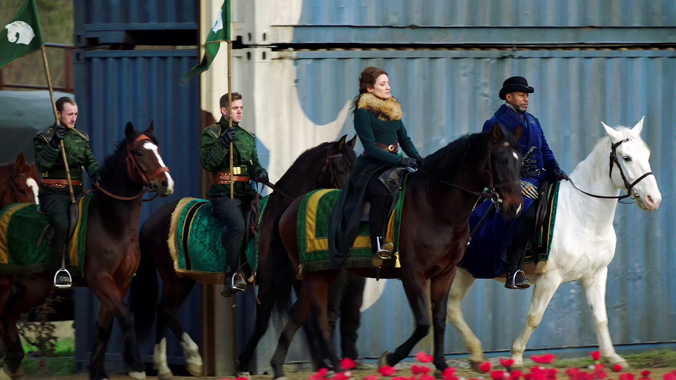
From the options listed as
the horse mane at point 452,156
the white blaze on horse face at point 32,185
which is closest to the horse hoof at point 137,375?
the white blaze on horse face at point 32,185

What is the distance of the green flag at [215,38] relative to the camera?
10.8 metres

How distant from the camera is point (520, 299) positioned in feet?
40.6

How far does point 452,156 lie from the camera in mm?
9523

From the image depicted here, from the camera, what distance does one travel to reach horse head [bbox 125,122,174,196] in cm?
997

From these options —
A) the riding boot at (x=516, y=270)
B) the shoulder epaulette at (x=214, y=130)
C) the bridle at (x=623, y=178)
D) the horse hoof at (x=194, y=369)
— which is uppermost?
the shoulder epaulette at (x=214, y=130)

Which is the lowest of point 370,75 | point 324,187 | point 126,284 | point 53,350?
point 53,350

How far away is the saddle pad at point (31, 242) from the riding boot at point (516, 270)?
3.81m

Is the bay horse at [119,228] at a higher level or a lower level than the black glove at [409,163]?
lower

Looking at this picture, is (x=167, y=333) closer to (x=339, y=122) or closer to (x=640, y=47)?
(x=339, y=122)

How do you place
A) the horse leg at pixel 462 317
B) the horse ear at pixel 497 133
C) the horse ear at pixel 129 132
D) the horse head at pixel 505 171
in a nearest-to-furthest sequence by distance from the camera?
the horse head at pixel 505 171 → the horse ear at pixel 497 133 → the horse ear at pixel 129 132 → the horse leg at pixel 462 317

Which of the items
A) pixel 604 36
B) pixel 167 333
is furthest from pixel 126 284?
pixel 604 36

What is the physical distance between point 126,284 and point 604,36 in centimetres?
573

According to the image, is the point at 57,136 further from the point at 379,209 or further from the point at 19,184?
the point at 379,209

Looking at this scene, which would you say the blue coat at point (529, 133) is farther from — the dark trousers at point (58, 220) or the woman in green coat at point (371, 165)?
the dark trousers at point (58, 220)
